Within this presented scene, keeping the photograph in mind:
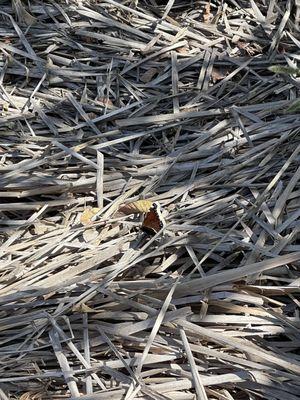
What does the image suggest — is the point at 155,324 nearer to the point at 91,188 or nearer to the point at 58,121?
the point at 91,188

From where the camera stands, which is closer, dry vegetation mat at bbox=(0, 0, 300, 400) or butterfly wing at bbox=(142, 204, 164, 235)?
dry vegetation mat at bbox=(0, 0, 300, 400)

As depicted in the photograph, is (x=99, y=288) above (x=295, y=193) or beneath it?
beneath

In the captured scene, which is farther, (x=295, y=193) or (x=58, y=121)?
(x=58, y=121)

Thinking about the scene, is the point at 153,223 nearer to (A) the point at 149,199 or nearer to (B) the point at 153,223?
(B) the point at 153,223

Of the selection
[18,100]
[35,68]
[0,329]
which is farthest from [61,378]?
[35,68]

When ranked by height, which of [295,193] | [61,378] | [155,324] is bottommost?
[61,378]
